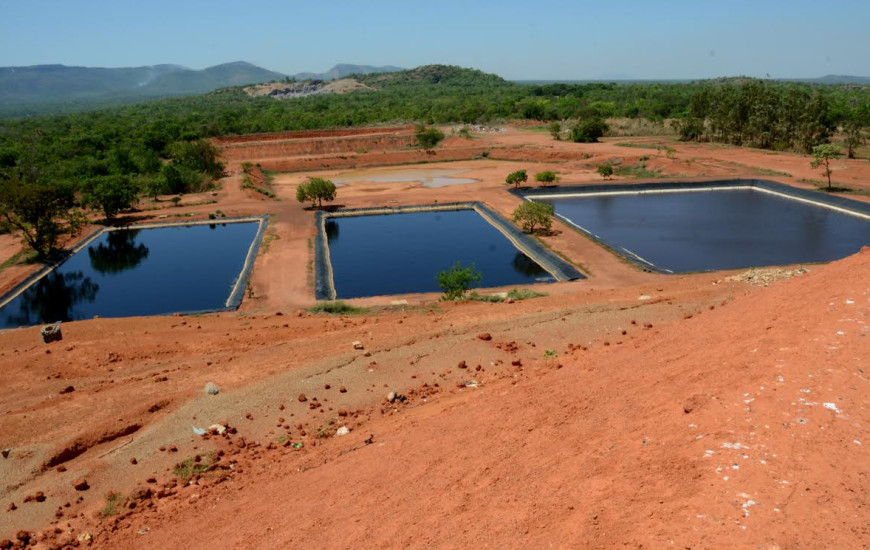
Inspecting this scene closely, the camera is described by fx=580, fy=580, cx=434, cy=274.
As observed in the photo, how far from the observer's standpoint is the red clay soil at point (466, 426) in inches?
204

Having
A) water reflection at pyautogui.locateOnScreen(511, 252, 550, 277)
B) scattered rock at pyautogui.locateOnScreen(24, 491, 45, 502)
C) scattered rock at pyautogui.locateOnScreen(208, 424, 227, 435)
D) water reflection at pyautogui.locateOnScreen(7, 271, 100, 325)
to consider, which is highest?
scattered rock at pyautogui.locateOnScreen(208, 424, 227, 435)

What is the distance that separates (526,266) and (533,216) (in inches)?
210

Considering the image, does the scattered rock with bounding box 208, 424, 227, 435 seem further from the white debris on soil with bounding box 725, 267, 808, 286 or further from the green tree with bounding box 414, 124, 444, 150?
the green tree with bounding box 414, 124, 444, 150

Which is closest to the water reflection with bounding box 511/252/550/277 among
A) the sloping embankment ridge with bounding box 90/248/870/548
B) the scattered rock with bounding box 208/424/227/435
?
the sloping embankment ridge with bounding box 90/248/870/548

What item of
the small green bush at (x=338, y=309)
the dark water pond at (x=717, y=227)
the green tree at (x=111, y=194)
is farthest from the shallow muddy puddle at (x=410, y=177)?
the small green bush at (x=338, y=309)

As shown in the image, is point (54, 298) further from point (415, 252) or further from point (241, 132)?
point (241, 132)

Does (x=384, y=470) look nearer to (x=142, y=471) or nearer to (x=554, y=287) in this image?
(x=142, y=471)

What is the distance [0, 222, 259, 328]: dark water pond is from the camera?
23.6 meters

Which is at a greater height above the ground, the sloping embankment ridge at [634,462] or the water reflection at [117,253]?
the sloping embankment ridge at [634,462]

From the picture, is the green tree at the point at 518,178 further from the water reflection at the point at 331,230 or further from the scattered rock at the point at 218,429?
the scattered rock at the point at 218,429

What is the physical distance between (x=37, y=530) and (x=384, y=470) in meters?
4.83

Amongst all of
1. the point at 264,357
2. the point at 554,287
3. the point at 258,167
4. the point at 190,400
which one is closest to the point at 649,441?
the point at 190,400

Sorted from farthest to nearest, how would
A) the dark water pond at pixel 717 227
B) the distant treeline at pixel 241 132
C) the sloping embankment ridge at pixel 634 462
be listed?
the distant treeline at pixel 241 132 < the dark water pond at pixel 717 227 < the sloping embankment ridge at pixel 634 462

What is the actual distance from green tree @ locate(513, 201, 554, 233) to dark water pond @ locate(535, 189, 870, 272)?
9.01 feet
